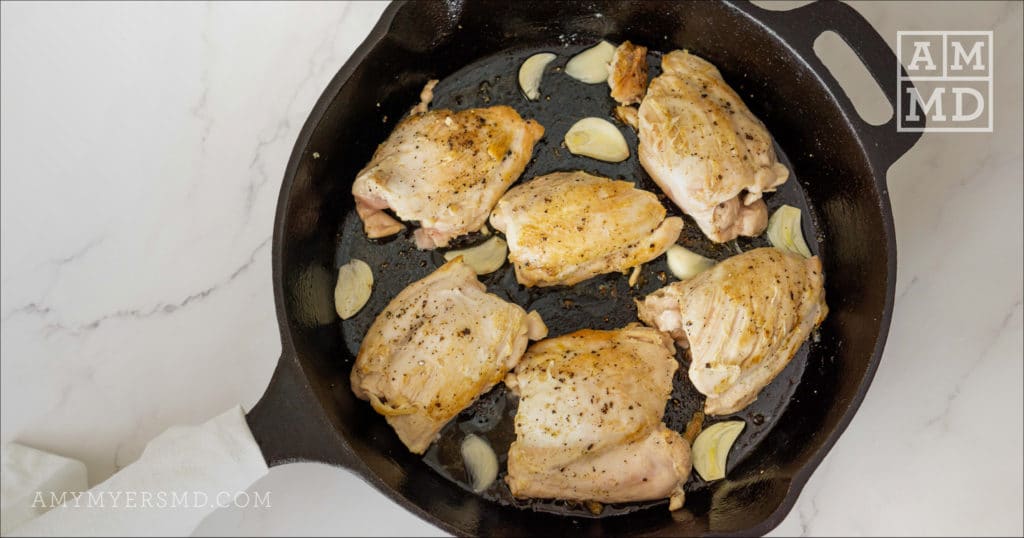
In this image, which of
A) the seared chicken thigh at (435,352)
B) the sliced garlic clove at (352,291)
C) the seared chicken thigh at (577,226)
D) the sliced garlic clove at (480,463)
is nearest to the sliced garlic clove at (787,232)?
the seared chicken thigh at (577,226)

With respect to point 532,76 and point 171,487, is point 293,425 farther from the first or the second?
point 532,76

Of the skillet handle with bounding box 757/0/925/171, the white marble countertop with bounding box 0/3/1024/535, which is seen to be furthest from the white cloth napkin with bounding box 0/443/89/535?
the skillet handle with bounding box 757/0/925/171

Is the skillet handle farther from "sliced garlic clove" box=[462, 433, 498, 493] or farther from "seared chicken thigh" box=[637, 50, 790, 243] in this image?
"sliced garlic clove" box=[462, 433, 498, 493]

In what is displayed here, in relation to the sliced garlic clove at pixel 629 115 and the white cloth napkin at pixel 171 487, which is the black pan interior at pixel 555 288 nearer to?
the sliced garlic clove at pixel 629 115

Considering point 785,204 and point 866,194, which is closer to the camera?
point 866,194

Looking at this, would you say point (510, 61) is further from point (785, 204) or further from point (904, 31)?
point (904, 31)

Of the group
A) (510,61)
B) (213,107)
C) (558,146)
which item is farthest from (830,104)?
(213,107)
